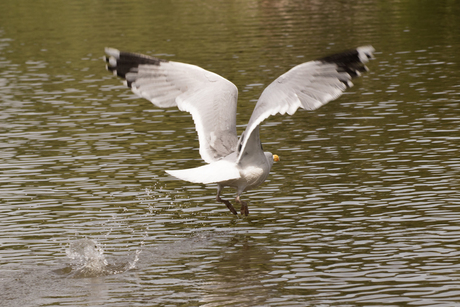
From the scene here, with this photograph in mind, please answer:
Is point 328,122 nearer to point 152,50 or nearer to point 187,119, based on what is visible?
point 187,119

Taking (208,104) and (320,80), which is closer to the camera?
(320,80)

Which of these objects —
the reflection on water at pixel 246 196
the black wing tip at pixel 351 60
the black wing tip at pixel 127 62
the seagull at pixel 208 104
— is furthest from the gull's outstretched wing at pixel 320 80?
the black wing tip at pixel 127 62

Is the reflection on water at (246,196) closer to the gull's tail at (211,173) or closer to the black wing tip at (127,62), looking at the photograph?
the gull's tail at (211,173)

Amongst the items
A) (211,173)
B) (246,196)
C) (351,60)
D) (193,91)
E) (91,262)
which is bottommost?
(246,196)

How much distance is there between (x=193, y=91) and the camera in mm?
12484

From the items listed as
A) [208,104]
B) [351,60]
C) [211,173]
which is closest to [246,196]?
[208,104]

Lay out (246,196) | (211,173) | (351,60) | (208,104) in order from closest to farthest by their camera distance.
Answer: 1. (351,60)
2. (211,173)
3. (208,104)
4. (246,196)

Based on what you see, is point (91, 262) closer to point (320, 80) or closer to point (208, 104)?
point (208, 104)

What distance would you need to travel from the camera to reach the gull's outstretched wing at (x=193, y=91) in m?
12.4

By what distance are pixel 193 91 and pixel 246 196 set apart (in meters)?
2.82

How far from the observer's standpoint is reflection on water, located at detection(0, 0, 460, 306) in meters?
10.4

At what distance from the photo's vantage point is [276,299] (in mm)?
9758

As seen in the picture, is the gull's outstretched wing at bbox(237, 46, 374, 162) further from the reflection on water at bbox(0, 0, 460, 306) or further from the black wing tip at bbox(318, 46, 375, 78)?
the reflection on water at bbox(0, 0, 460, 306)

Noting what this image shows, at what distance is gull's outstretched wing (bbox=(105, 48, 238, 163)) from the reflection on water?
143cm
